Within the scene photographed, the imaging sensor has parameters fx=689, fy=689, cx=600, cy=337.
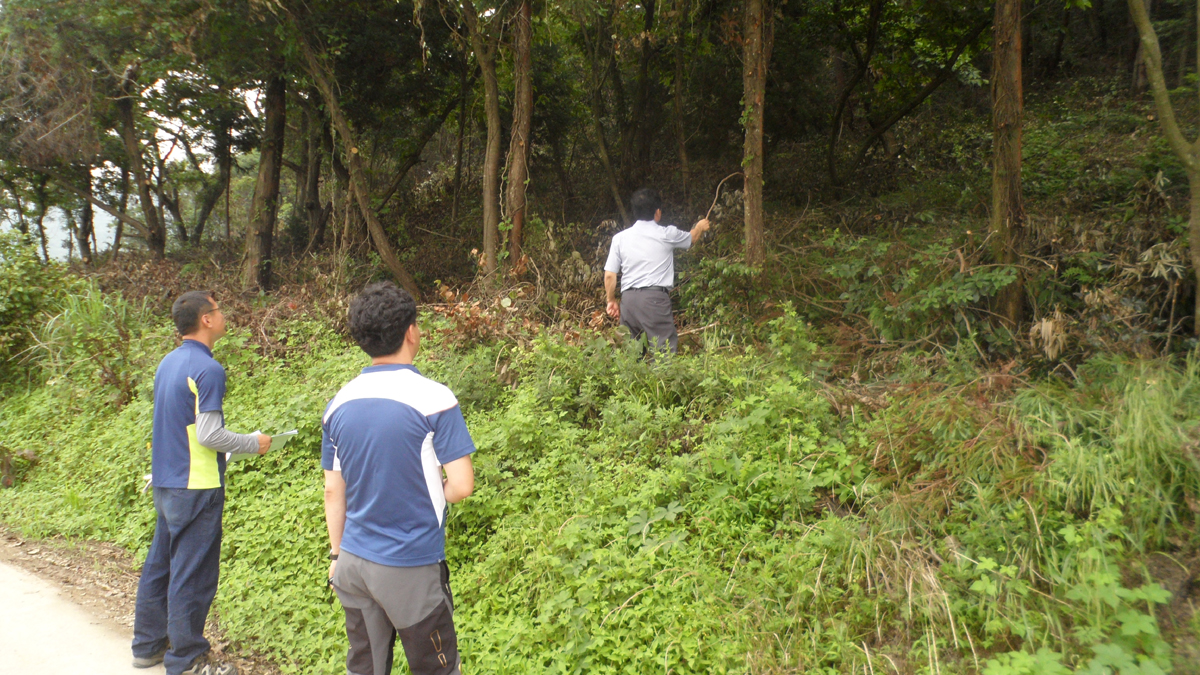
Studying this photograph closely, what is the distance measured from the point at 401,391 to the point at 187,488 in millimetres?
1813

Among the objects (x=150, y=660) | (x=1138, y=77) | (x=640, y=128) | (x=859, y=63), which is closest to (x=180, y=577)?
(x=150, y=660)

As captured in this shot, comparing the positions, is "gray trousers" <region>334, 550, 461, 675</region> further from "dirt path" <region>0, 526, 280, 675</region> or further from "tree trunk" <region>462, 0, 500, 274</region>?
"tree trunk" <region>462, 0, 500, 274</region>

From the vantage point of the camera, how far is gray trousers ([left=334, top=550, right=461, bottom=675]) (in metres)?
2.46

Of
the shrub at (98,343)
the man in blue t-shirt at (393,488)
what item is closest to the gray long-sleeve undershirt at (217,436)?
A: the man in blue t-shirt at (393,488)

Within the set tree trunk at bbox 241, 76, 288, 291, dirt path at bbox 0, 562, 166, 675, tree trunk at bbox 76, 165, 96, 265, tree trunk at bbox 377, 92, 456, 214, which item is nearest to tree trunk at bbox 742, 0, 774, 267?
dirt path at bbox 0, 562, 166, 675

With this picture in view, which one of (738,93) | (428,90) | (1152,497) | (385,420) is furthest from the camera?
(428,90)

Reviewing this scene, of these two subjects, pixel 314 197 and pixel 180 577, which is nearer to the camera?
pixel 180 577

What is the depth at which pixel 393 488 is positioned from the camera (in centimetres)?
245

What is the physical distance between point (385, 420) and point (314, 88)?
10277 mm

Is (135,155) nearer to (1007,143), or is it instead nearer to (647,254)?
(647,254)

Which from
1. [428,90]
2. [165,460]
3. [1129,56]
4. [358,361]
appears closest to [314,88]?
[428,90]

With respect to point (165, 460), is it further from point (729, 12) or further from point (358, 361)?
point (729, 12)

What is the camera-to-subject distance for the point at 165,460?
11.4 ft

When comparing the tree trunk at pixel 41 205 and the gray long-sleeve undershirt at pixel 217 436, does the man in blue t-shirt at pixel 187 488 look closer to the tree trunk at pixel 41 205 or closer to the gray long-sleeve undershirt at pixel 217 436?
the gray long-sleeve undershirt at pixel 217 436
